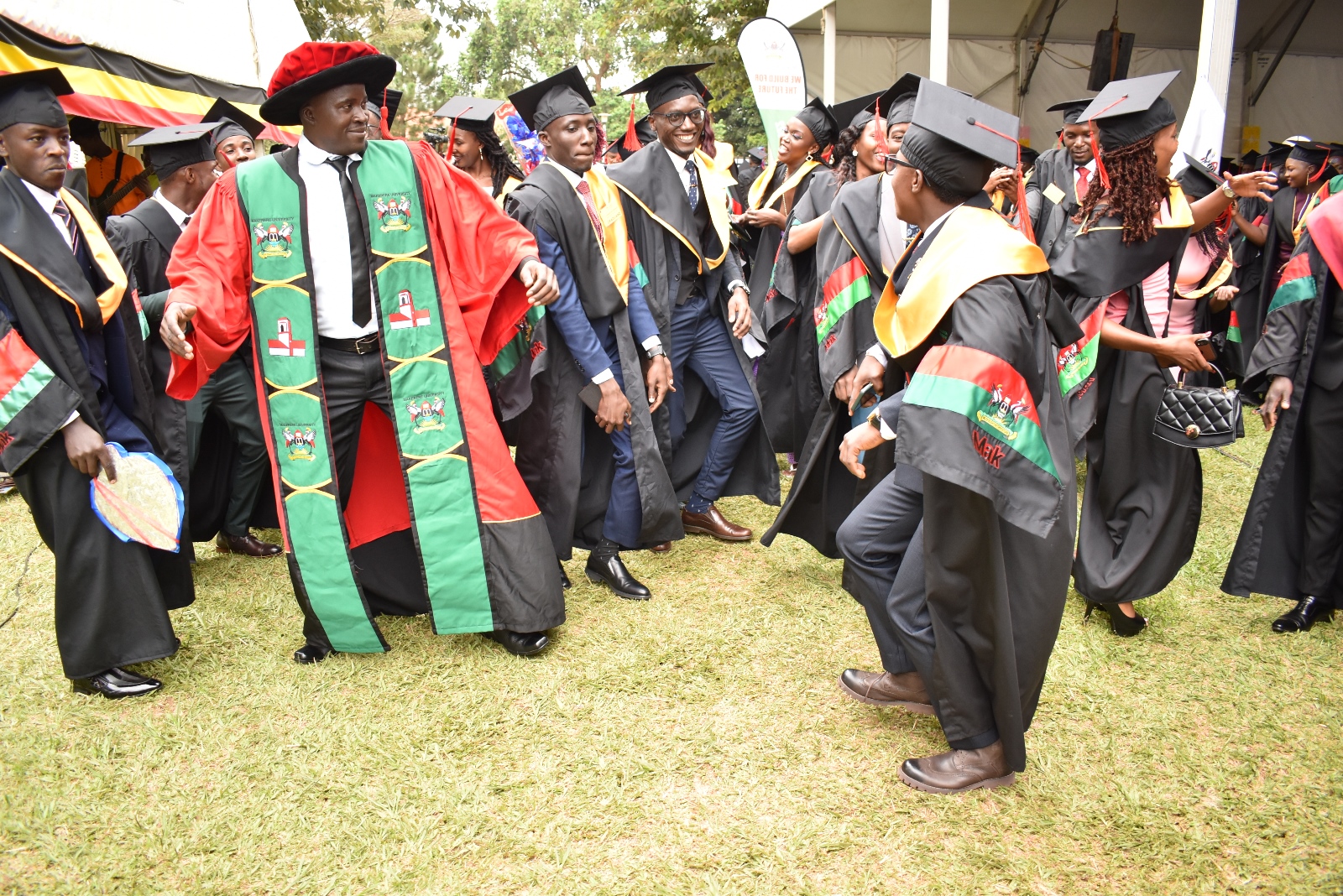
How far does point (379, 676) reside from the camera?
3.64 metres

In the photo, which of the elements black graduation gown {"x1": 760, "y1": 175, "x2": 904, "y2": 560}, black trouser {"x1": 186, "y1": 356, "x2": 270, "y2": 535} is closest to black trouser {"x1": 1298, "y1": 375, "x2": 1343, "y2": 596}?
black graduation gown {"x1": 760, "y1": 175, "x2": 904, "y2": 560}

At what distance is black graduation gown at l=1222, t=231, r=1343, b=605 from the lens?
386cm

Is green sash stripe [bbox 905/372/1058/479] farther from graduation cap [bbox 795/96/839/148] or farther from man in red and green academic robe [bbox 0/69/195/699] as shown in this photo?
graduation cap [bbox 795/96/839/148]

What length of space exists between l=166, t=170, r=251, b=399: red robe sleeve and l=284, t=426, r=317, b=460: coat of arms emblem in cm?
36

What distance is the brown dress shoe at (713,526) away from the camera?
515 cm

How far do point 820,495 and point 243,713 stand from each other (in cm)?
246

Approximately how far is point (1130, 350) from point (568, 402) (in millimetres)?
2309

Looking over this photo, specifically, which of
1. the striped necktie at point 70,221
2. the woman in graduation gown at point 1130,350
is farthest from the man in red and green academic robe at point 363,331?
the woman in graduation gown at point 1130,350

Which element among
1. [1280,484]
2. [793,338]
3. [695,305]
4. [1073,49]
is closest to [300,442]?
Answer: [695,305]

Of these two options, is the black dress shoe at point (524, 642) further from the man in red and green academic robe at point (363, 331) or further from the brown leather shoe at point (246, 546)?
the brown leather shoe at point (246, 546)

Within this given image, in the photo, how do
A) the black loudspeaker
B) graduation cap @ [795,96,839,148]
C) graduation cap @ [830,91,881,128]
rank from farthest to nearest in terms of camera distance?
1. the black loudspeaker
2. graduation cap @ [830,91,881,128]
3. graduation cap @ [795,96,839,148]

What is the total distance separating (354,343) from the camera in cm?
358

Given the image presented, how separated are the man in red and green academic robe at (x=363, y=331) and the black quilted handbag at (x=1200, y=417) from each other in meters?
2.34

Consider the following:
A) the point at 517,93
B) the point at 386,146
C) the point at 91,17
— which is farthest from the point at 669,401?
the point at 91,17
